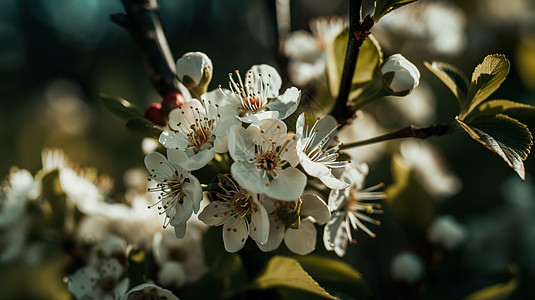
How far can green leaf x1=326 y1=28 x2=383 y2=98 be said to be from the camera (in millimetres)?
1188

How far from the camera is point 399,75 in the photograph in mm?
1107

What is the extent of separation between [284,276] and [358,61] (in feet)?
1.81

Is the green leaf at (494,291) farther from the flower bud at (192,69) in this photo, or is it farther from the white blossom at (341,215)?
the flower bud at (192,69)

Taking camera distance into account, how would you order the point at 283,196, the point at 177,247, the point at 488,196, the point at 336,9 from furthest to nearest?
the point at 336,9, the point at 488,196, the point at 177,247, the point at 283,196

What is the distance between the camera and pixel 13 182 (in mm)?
1622

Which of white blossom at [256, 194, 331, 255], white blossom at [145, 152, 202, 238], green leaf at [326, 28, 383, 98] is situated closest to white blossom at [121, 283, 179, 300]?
white blossom at [145, 152, 202, 238]

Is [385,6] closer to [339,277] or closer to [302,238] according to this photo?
[302,238]

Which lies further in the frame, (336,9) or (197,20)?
(197,20)

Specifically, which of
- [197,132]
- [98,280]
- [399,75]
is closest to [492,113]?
[399,75]

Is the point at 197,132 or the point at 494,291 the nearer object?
the point at 197,132

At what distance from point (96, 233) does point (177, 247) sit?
0.89 feet

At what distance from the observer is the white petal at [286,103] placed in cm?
107

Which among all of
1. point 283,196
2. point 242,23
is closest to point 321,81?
point 283,196

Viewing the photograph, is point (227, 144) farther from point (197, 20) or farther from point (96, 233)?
point (197, 20)
